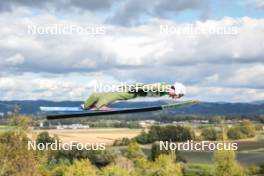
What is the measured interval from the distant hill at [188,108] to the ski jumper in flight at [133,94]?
11.6 inches

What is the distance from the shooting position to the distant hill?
535 inches

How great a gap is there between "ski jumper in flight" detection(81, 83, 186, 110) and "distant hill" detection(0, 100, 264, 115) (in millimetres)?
295

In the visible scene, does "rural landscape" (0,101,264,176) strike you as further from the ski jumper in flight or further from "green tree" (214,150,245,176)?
the ski jumper in flight

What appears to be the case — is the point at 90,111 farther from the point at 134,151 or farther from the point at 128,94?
the point at 134,151

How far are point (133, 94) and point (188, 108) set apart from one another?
38.2m

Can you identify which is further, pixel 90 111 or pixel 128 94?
pixel 128 94

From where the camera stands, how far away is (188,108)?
49.6 m

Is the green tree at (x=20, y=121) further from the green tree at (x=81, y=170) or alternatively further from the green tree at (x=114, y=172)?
the green tree at (x=114, y=172)

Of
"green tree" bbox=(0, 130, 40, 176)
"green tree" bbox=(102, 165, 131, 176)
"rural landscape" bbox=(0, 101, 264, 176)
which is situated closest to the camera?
"green tree" bbox=(0, 130, 40, 176)

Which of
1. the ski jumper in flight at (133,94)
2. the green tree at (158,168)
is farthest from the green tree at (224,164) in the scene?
the ski jumper in flight at (133,94)

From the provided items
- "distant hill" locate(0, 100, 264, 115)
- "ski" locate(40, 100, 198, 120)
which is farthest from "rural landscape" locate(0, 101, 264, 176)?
"ski" locate(40, 100, 198, 120)

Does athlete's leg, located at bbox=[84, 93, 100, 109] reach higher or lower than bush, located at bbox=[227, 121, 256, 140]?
higher

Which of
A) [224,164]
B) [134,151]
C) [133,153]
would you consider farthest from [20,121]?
[134,151]

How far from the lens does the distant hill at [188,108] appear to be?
13587mm
